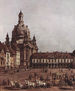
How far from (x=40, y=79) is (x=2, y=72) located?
1378cm

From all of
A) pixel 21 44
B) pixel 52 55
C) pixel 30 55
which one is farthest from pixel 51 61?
pixel 21 44

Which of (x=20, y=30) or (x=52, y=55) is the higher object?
(x=20, y=30)

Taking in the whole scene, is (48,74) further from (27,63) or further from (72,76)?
(27,63)

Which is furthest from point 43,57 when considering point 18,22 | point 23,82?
point 23,82

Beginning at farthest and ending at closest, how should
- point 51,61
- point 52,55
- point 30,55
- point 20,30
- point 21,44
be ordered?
point 20,30 < point 52,55 < point 30,55 < point 51,61 < point 21,44

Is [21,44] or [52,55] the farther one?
[52,55]

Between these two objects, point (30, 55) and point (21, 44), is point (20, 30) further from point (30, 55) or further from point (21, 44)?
point (30, 55)

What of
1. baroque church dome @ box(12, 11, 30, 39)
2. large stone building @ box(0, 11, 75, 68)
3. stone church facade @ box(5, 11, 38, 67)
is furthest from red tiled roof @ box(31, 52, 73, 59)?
baroque church dome @ box(12, 11, 30, 39)

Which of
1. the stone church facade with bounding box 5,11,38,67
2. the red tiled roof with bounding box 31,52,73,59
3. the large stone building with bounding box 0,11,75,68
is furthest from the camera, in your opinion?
the red tiled roof with bounding box 31,52,73,59

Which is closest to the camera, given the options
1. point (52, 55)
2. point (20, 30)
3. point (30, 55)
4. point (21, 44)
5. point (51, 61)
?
point (21, 44)

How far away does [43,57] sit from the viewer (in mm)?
122562

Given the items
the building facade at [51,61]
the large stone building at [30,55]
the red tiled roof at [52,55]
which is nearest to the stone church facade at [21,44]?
the large stone building at [30,55]

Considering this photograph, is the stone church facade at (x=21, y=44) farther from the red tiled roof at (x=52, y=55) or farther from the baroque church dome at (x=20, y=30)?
the red tiled roof at (x=52, y=55)

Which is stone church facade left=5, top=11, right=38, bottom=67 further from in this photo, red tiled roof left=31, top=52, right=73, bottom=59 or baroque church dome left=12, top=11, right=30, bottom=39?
red tiled roof left=31, top=52, right=73, bottom=59
